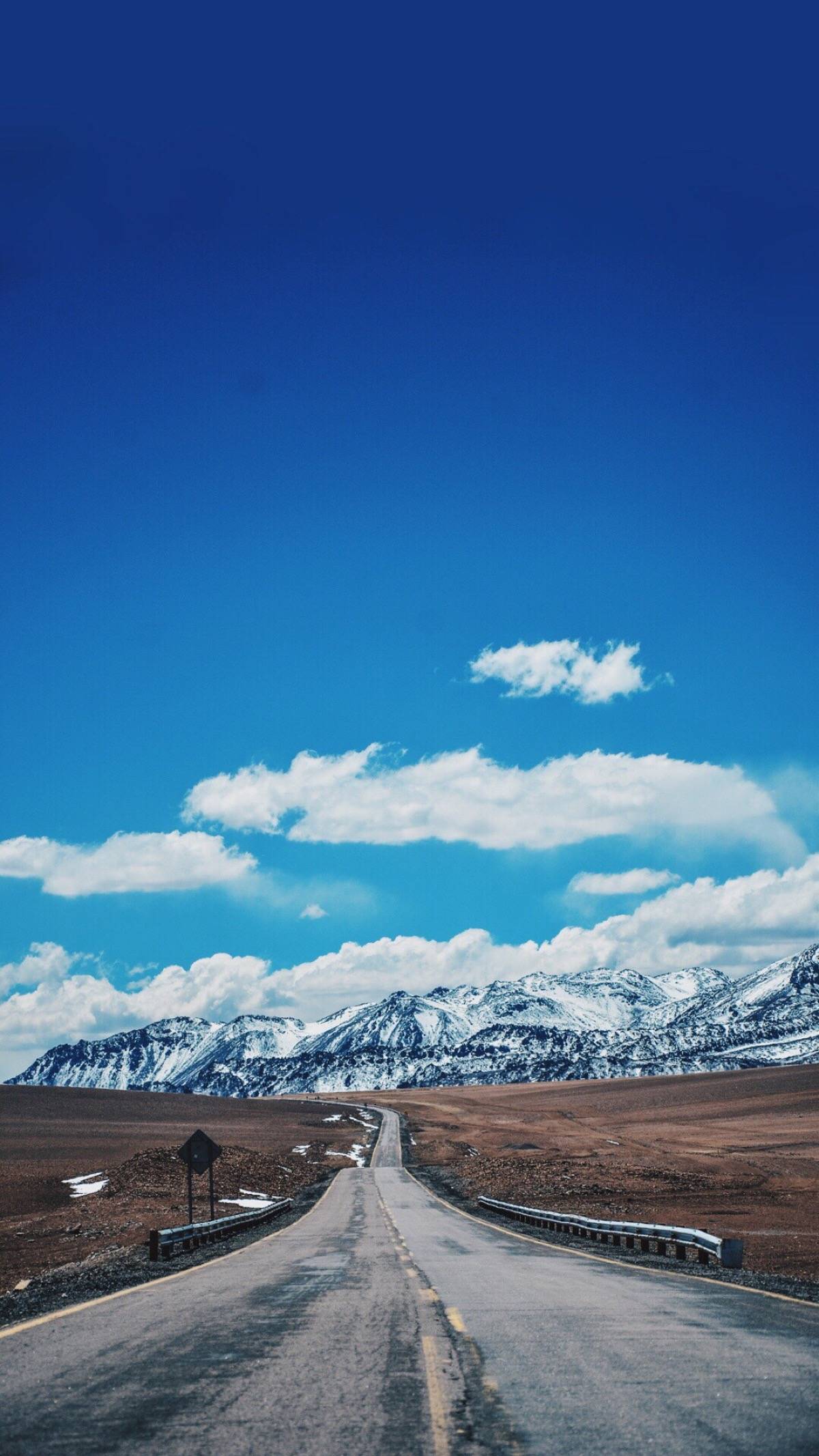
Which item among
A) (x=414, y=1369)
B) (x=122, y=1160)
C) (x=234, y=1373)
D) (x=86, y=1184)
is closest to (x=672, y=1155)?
(x=122, y=1160)

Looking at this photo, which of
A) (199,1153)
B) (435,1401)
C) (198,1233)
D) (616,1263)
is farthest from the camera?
(199,1153)

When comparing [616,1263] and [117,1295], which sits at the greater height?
[117,1295]

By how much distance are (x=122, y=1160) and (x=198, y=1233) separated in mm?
52297

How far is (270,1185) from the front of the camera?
56.1 m

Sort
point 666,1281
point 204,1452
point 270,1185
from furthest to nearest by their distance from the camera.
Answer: point 270,1185 → point 666,1281 → point 204,1452

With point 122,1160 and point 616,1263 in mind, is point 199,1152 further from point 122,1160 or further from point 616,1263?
point 122,1160

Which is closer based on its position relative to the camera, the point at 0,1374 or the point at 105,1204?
the point at 0,1374

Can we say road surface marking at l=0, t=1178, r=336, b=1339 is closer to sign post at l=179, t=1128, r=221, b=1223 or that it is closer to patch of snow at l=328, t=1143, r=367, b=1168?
sign post at l=179, t=1128, r=221, b=1223

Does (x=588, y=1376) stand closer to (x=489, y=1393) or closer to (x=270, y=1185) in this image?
(x=489, y=1393)

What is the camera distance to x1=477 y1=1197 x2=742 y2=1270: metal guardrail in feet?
67.4

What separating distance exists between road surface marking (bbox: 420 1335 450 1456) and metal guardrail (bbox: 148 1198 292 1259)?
1353 cm

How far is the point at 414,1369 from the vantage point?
10055 millimetres

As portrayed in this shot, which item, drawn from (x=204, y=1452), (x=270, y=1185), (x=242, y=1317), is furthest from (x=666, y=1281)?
(x=270, y=1185)

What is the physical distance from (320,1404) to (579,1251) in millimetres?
18583
